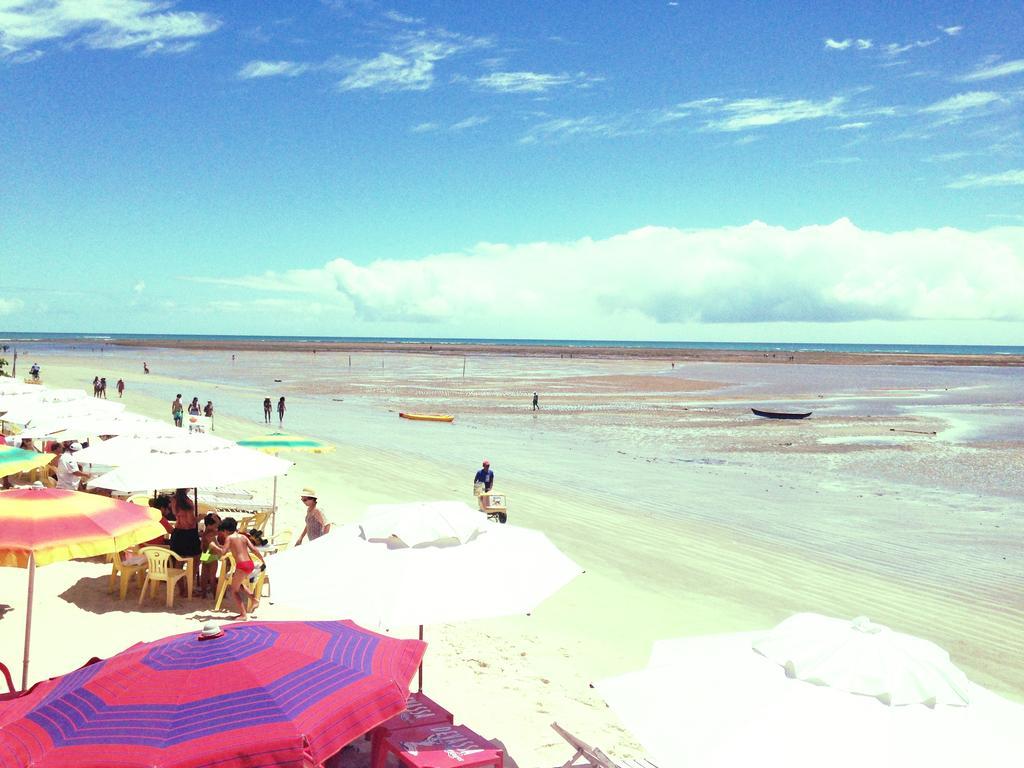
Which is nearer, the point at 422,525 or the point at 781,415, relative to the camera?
the point at 422,525

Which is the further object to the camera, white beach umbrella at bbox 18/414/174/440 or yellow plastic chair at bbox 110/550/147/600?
white beach umbrella at bbox 18/414/174/440

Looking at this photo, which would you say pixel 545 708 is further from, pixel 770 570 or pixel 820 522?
pixel 820 522

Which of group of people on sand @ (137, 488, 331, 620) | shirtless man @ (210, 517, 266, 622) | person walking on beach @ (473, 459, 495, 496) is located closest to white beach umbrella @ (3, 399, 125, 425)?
group of people on sand @ (137, 488, 331, 620)

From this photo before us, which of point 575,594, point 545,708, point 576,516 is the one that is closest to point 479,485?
point 576,516

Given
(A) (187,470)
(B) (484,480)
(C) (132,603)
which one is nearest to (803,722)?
(A) (187,470)

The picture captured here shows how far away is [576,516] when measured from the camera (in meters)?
16.7

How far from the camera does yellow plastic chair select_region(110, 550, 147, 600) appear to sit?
9.77 meters

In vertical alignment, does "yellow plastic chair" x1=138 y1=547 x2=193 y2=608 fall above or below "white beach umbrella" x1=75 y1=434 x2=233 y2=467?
below

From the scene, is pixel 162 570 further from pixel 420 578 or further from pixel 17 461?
pixel 420 578

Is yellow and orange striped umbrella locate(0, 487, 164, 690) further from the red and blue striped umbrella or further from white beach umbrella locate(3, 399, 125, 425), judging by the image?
white beach umbrella locate(3, 399, 125, 425)

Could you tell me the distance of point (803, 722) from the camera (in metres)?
3.65

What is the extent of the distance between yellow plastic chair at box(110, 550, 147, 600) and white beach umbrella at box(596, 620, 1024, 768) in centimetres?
765

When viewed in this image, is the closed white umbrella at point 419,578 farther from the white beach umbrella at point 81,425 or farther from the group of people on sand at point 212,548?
the white beach umbrella at point 81,425

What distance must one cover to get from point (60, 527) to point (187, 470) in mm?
3390
